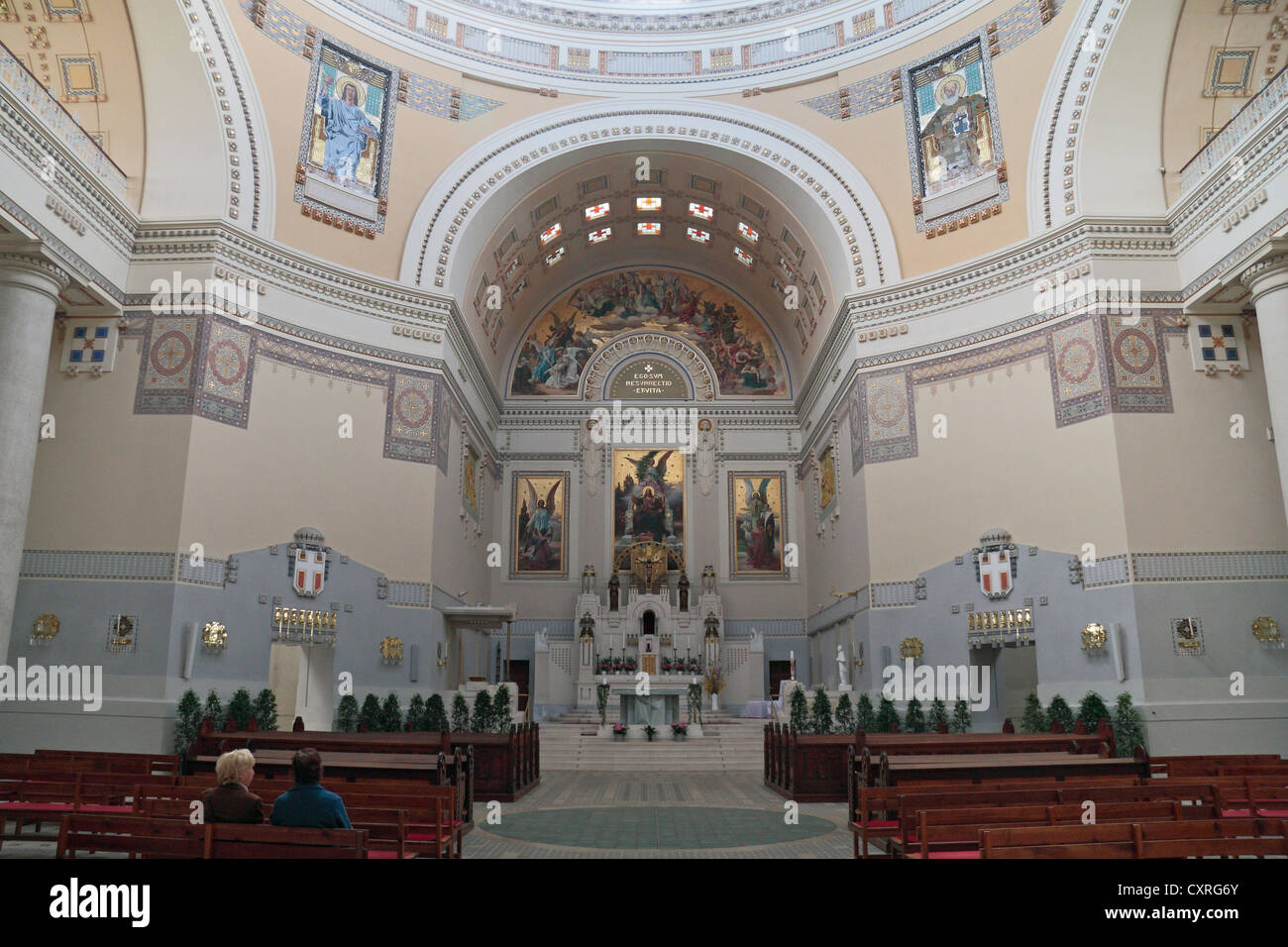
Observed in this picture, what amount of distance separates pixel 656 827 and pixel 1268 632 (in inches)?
448

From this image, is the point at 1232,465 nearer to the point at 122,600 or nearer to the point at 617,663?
the point at 617,663

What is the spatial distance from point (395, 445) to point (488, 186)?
6594 mm

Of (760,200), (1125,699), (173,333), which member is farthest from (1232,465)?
(173,333)

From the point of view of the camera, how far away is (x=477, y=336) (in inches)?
938

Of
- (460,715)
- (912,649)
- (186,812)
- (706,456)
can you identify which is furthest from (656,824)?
(706,456)

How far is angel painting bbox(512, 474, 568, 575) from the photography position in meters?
27.9

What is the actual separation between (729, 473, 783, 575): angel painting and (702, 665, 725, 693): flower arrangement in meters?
3.41

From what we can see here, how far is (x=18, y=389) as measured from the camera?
1276cm

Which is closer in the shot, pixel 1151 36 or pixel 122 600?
pixel 122 600

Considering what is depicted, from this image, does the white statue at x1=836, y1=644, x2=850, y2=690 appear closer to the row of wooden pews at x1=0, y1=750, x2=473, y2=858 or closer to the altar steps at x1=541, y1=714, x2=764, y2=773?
the altar steps at x1=541, y1=714, x2=764, y2=773

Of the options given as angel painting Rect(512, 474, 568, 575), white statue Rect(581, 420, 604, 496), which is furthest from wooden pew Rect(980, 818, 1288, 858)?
white statue Rect(581, 420, 604, 496)

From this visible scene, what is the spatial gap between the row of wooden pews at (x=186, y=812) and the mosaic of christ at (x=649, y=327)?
802 inches

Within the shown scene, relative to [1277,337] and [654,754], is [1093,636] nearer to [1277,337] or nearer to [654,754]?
[1277,337]

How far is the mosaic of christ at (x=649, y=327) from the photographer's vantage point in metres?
29.3
